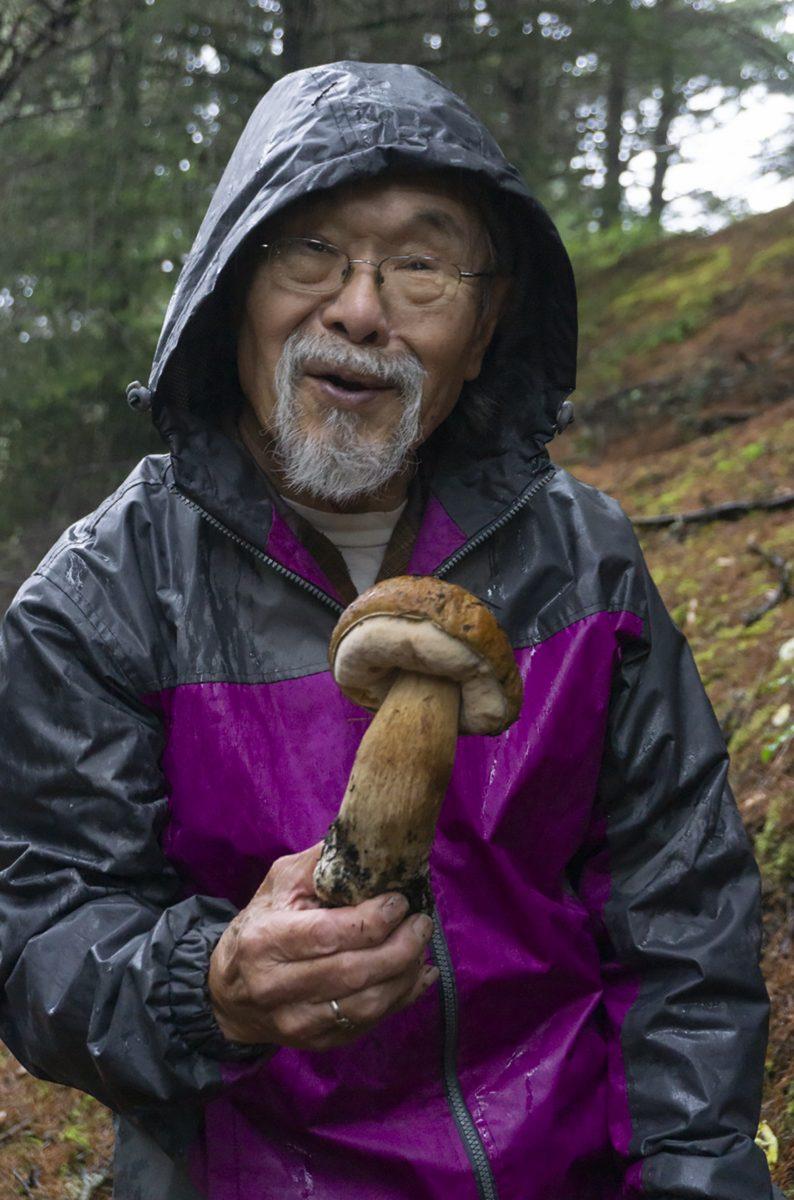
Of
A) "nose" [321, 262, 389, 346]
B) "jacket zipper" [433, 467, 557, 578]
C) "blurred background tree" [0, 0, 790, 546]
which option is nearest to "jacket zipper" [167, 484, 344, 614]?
"jacket zipper" [433, 467, 557, 578]

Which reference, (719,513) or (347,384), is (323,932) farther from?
(719,513)

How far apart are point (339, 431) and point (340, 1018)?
4.39ft

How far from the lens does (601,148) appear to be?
16891 mm

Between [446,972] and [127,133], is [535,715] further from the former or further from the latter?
[127,133]

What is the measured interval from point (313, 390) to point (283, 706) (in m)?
0.77

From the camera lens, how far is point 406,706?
194 cm

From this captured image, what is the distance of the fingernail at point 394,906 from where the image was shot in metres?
1.99

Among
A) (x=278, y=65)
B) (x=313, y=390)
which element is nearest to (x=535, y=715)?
(x=313, y=390)

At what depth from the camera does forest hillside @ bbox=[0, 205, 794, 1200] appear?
12.8 ft

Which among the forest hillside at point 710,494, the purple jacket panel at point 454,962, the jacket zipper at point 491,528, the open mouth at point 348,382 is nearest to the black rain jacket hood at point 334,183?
the jacket zipper at point 491,528

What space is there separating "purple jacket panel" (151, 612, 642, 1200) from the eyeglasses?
0.92 m

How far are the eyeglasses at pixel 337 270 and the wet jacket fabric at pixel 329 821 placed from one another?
13 cm

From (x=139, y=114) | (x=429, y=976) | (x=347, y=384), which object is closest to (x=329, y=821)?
(x=429, y=976)

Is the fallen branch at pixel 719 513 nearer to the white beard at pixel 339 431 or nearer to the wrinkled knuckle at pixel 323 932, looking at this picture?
the white beard at pixel 339 431
